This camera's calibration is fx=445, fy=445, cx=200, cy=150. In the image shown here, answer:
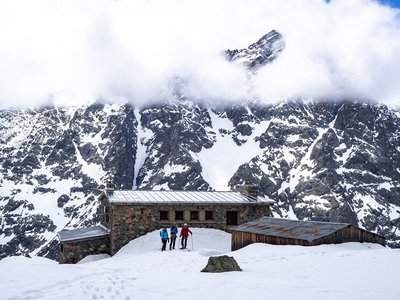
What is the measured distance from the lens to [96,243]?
113 ft

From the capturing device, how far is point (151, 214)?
34.7 metres

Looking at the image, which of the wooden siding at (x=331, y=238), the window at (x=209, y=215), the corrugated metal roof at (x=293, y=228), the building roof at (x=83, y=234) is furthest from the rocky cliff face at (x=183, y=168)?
the wooden siding at (x=331, y=238)

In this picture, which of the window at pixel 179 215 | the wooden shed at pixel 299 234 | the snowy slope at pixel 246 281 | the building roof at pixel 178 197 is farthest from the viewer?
the window at pixel 179 215

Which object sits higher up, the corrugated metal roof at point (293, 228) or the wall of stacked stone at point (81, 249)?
the corrugated metal roof at point (293, 228)

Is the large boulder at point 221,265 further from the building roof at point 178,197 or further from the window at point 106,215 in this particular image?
the window at point 106,215

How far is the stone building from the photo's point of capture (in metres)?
33.7

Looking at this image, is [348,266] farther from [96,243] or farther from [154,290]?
[96,243]

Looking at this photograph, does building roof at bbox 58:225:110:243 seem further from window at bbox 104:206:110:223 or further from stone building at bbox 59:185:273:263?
window at bbox 104:206:110:223

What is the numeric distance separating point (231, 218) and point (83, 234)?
11.9 meters

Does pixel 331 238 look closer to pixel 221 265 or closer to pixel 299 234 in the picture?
pixel 299 234

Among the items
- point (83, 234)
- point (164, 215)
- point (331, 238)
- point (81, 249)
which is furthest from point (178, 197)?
point (331, 238)

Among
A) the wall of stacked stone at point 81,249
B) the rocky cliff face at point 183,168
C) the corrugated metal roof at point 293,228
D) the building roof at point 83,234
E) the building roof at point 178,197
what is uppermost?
the rocky cliff face at point 183,168

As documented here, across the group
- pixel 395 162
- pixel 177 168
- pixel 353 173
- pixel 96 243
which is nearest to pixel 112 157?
pixel 177 168

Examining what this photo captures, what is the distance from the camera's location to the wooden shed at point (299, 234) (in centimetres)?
2241
